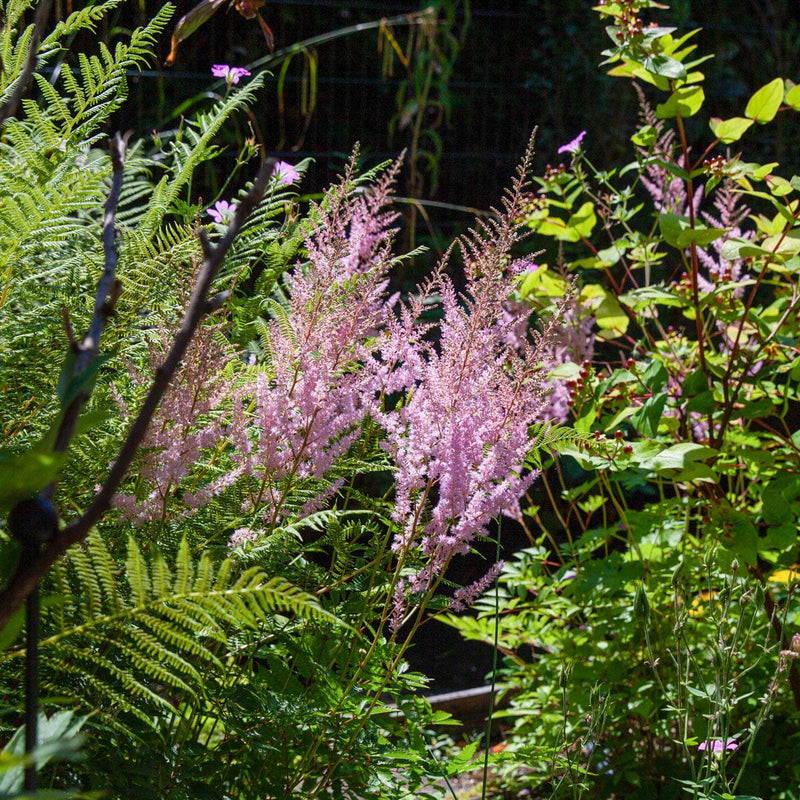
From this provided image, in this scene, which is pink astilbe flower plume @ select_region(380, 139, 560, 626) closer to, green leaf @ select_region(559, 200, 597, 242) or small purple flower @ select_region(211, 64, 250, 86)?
small purple flower @ select_region(211, 64, 250, 86)

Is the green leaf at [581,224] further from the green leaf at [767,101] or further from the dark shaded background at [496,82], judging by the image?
the dark shaded background at [496,82]

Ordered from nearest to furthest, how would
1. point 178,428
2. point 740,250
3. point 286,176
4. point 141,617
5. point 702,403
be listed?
point 141,617
point 178,428
point 286,176
point 740,250
point 702,403

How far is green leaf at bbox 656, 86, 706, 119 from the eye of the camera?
1.84m

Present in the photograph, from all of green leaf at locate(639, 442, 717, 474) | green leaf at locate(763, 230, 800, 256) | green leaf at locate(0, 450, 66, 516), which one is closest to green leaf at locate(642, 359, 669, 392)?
green leaf at locate(639, 442, 717, 474)

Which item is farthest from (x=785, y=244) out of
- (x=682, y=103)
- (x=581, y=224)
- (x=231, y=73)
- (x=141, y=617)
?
(x=141, y=617)

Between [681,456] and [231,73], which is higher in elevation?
[231,73]

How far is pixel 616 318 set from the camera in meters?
2.18

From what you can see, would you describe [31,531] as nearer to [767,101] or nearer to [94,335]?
[94,335]

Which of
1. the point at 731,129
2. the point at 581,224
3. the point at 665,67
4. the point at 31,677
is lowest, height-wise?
the point at 581,224

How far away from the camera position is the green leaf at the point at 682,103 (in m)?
1.84

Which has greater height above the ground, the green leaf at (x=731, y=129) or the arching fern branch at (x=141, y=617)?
the green leaf at (x=731, y=129)

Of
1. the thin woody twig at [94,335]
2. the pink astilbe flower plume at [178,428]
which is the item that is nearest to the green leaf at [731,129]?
the pink astilbe flower plume at [178,428]

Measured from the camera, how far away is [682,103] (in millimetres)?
1854

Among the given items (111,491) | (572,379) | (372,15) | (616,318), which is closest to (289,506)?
(111,491)
